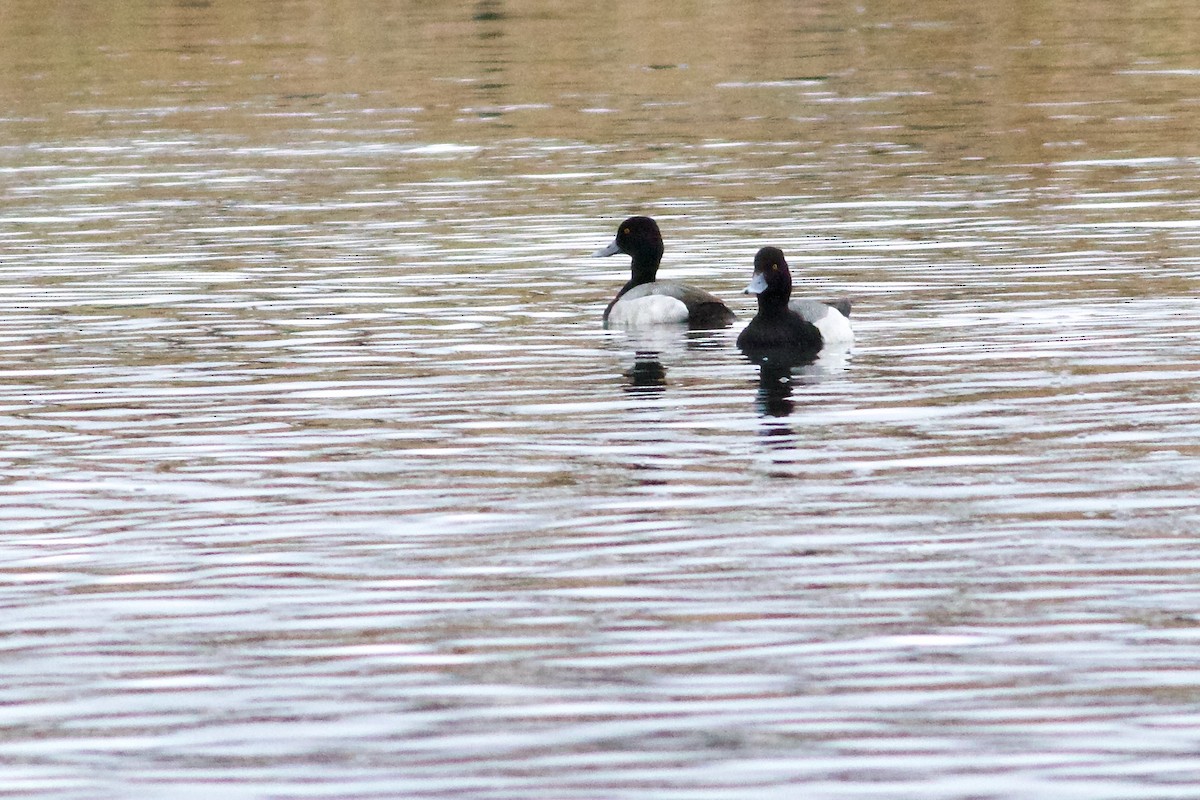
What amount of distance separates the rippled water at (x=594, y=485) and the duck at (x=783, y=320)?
32cm

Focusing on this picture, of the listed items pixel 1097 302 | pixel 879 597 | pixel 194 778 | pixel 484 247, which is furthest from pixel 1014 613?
pixel 484 247

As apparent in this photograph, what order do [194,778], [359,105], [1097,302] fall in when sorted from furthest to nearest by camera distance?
[359,105] < [1097,302] < [194,778]

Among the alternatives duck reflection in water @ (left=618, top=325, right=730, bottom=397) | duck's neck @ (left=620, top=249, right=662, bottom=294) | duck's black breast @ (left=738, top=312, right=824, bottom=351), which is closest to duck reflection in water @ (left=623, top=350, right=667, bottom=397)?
duck reflection in water @ (left=618, top=325, right=730, bottom=397)

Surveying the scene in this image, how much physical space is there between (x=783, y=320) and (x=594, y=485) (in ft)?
18.6

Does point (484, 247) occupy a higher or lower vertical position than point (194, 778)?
lower

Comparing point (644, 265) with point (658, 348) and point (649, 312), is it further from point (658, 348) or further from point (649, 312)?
point (658, 348)

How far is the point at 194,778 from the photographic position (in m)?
8.38

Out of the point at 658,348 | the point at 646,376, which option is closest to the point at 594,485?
the point at 646,376

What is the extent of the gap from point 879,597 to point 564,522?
2.30 m

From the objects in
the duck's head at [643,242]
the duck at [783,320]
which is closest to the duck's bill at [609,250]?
the duck's head at [643,242]

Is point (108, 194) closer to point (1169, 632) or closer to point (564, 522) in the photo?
point (564, 522)

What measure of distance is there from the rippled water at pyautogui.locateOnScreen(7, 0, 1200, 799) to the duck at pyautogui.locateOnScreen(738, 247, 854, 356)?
1.04 ft

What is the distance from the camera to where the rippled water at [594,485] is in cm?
874

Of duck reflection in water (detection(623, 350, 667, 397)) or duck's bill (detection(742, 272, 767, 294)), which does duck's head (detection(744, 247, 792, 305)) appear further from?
duck reflection in water (detection(623, 350, 667, 397))
